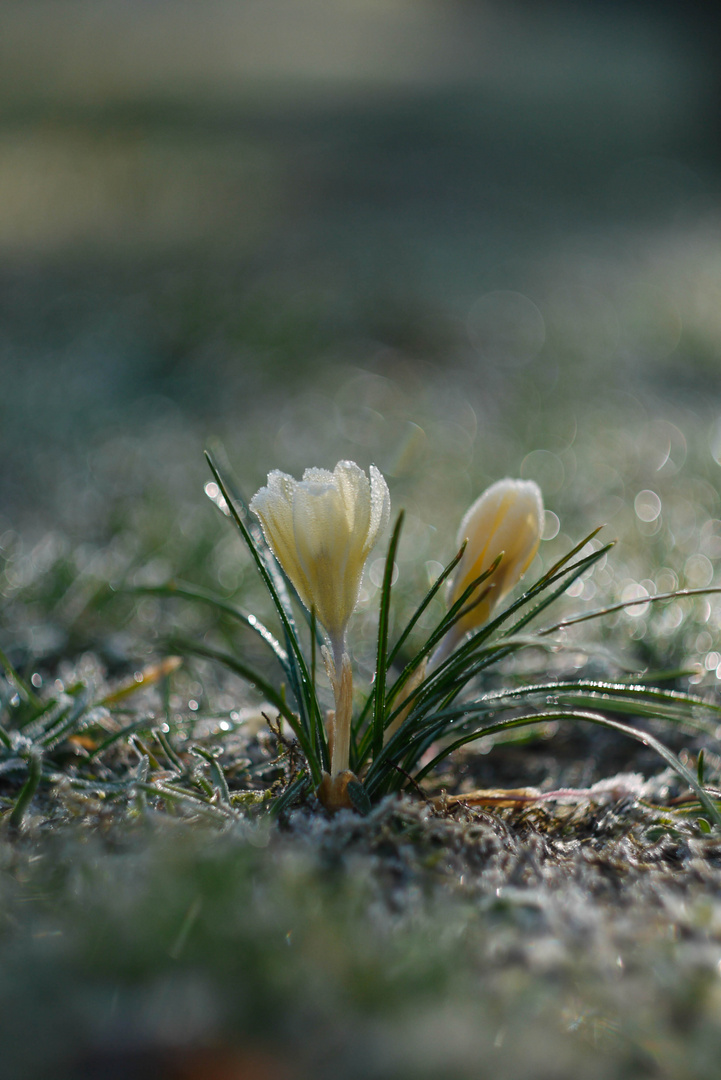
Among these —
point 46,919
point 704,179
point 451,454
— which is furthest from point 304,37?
point 46,919

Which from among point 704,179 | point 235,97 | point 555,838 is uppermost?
point 235,97

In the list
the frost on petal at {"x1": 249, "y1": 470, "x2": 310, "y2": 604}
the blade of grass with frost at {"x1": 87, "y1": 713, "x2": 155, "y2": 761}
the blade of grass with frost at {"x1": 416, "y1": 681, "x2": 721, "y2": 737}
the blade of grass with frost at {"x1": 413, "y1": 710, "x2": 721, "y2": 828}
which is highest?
the frost on petal at {"x1": 249, "y1": 470, "x2": 310, "y2": 604}

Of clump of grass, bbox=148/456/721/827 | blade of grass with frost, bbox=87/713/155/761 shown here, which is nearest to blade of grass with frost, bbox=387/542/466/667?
clump of grass, bbox=148/456/721/827

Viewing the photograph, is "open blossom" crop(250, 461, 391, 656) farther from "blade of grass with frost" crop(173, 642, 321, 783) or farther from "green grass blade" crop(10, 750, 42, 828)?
"green grass blade" crop(10, 750, 42, 828)

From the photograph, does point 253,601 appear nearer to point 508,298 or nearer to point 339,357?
point 339,357

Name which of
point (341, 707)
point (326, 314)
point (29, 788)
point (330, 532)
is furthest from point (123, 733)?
point (326, 314)

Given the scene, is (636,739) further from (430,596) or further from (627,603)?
(430,596)

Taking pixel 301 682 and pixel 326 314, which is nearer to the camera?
pixel 301 682
